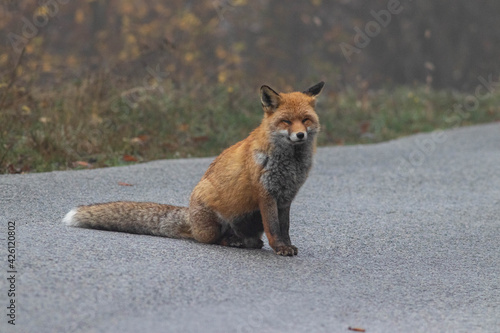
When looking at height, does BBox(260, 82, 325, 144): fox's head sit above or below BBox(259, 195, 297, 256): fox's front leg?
above

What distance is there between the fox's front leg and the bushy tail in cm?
84

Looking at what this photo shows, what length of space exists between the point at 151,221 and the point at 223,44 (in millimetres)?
16633

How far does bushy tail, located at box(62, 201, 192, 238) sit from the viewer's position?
18.2 ft

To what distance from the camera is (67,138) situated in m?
9.20

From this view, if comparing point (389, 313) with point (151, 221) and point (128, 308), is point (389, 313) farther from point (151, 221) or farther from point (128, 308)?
point (151, 221)

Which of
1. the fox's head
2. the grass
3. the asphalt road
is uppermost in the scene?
the grass

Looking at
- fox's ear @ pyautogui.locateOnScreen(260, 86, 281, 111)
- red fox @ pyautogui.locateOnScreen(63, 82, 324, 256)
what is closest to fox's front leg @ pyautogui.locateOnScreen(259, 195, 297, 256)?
red fox @ pyautogui.locateOnScreen(63, 82, 324, 256)

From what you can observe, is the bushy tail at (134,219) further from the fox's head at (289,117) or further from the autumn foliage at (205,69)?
the autumn foliage at (205,69)

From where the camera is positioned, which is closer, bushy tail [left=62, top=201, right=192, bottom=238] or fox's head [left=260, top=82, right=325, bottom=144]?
fox's head [left=260, top=82, right=325, bottom=144]

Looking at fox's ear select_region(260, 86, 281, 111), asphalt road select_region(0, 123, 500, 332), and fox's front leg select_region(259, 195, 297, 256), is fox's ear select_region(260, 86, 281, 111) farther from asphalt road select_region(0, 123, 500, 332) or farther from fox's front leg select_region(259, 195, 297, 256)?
asphalt road select_region(0, 123, 500, 332)

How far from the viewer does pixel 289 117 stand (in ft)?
16.5

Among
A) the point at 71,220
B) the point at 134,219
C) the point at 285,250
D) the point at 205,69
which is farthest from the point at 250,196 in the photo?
the point at 205,69

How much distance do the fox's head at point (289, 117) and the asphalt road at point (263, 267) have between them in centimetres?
107

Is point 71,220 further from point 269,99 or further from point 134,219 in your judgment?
point 269,99
